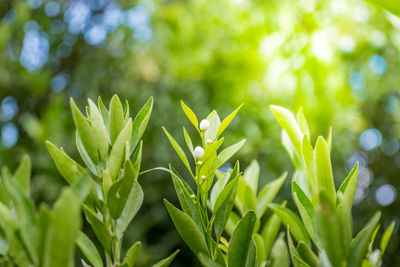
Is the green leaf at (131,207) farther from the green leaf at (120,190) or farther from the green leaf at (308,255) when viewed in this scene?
the green leaf at (308,255)

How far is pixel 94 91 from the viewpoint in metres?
1.59

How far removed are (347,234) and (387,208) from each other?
5.44 feet

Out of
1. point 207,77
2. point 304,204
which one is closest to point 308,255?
point 304,204

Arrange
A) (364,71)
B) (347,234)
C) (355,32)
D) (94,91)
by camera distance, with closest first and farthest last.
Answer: (347,234) → (355,32) → (364,71) → (94,91)

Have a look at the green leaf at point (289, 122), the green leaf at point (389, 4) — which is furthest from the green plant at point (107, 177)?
the green leaf at point (389, 4)

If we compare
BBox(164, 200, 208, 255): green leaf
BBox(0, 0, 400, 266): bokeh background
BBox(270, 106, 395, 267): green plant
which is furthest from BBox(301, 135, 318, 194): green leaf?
BBox(0, 0, 400, 266): bokeh background

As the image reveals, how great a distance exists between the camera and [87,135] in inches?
11.6

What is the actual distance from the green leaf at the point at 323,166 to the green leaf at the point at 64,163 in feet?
0.56

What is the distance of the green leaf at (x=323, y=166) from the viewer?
30 cm

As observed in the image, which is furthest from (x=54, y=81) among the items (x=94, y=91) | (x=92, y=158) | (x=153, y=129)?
(x=92, y=158)

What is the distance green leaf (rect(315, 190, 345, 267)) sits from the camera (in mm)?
244

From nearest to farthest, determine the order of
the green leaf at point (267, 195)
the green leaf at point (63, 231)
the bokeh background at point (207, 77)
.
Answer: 1. the green leaf at point (63, 231)
2. the green leaf at point (267, 195)
3. the bokeh background at point (207, 77)

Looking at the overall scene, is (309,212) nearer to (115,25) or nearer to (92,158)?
(92,158)

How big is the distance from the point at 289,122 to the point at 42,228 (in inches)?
8.1
